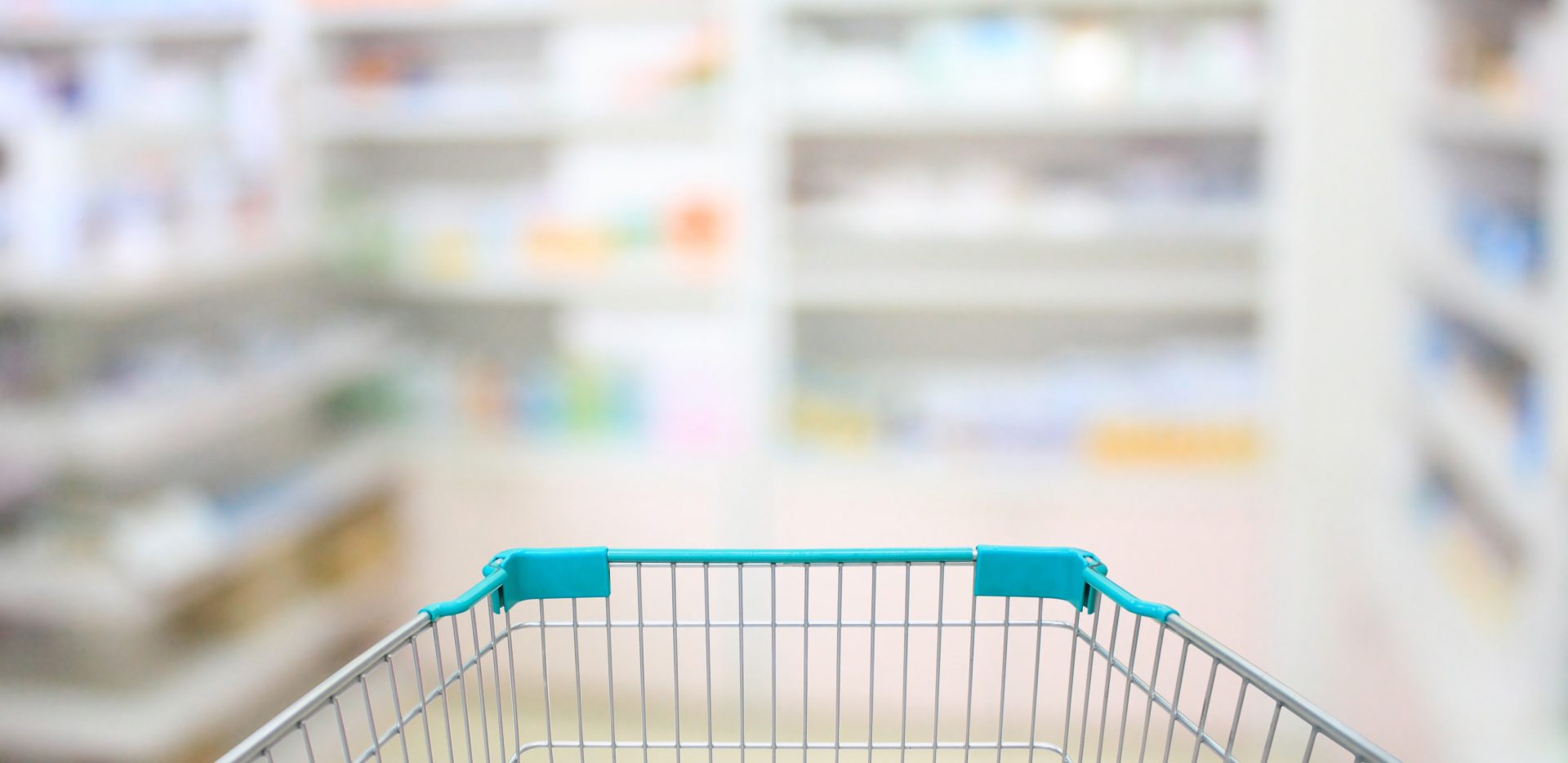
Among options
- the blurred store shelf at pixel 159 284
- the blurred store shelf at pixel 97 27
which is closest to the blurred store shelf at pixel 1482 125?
the blurred store shelf at pixel 159 284

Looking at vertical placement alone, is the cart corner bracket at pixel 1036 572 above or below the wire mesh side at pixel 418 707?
above

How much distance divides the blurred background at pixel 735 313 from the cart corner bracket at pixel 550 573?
1.76m

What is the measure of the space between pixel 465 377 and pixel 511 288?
272 mm

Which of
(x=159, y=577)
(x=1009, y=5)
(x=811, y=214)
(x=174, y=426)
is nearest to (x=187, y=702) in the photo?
(x=159, y=577)

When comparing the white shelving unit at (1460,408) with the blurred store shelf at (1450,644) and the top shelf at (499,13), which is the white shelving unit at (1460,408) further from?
the top shelf at (499,13)

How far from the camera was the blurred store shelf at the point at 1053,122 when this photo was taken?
2906mm

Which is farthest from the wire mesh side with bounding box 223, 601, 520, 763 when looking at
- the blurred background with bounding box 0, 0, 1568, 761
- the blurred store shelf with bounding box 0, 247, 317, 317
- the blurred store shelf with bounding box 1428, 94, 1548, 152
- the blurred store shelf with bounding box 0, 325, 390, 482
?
the blurred store shelf with bounding box 1428, 94, 1548, 152

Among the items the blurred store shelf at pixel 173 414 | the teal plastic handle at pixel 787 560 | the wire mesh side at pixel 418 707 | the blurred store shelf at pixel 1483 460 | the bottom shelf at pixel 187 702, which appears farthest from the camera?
the bottom shelf at pixel 187 702

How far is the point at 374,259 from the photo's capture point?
10.9 ft

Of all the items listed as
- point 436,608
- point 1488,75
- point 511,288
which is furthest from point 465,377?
point 436,608

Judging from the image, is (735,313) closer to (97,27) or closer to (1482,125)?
(1482,125)

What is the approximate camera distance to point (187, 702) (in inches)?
103

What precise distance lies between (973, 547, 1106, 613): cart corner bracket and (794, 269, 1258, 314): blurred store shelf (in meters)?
2.16

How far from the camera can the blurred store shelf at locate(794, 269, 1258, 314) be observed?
3.02 meters
